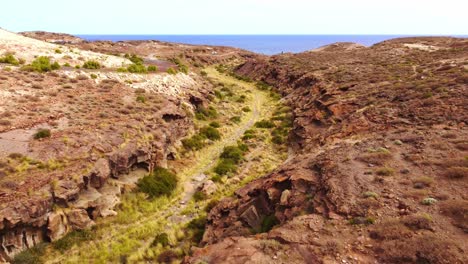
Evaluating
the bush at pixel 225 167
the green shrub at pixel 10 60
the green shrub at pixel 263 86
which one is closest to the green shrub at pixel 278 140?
the bush at pixel 225 167

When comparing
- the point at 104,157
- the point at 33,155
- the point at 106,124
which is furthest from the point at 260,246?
the point at 106,124

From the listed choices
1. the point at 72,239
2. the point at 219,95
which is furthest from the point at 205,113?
the point at 72,239

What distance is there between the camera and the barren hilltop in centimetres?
1426

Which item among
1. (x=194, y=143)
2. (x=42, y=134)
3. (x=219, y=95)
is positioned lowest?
(x=194, y=143)

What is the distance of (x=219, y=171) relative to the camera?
95.9 ft

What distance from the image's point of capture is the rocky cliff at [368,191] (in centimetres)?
1305

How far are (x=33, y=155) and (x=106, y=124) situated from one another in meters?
6.72

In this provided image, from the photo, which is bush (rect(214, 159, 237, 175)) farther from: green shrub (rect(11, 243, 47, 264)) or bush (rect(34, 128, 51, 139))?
green shrub (rect(11, 243, 47, 264))

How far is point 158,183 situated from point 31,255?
985 centimetres

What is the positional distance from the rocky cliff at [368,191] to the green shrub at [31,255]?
339 inches

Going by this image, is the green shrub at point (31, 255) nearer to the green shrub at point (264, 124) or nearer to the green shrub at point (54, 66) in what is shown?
the green shrub at point (54, 66)

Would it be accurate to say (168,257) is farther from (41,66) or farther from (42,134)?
(41,66)

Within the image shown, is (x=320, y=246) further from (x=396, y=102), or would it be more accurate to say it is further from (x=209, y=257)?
(x=396, y=102)

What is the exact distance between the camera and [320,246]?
13.4 meters
